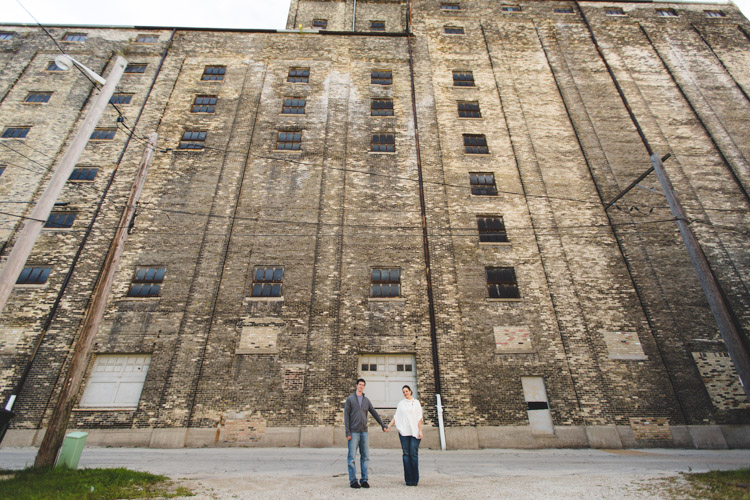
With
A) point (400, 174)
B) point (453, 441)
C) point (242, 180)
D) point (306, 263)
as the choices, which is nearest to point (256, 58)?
point (242, 180)

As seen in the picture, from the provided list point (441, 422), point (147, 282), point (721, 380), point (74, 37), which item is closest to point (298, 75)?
point (147, 282)

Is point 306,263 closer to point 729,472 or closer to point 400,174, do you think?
point 400,174

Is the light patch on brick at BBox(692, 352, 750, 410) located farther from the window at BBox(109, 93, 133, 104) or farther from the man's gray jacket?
the window at BBox(109, 93, 133, 104)

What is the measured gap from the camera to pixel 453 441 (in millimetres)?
11805

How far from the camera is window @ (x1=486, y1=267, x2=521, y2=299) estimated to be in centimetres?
1455

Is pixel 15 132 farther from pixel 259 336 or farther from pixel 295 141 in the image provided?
pixel 259 336

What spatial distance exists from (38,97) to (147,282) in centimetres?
1384

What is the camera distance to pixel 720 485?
5.56 m

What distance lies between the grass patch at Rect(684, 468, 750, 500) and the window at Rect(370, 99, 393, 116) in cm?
1800

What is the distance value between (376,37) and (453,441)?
894 inches

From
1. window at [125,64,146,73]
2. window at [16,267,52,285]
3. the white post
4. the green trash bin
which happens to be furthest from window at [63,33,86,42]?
the white post

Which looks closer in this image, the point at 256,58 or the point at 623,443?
the point at 623,443

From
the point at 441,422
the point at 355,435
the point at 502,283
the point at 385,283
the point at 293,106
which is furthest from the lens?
the point at 293,106

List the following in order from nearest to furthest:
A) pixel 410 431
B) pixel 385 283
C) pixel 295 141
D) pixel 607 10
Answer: pixel 410 431, pixel 385 283, pixel 295 141, pixel 607 10
